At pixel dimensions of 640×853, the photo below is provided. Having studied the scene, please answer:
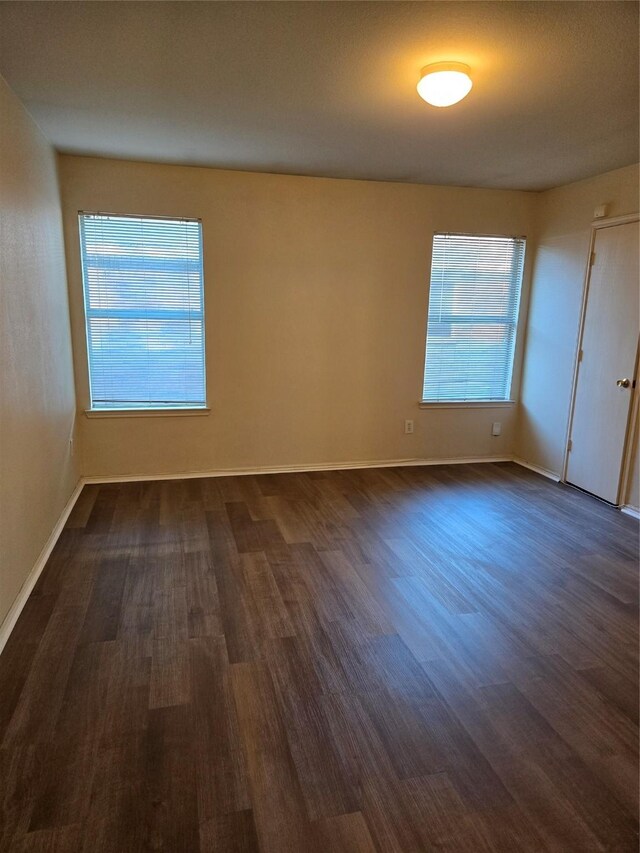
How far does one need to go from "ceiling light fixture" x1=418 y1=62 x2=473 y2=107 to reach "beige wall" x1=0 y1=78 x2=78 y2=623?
198 cm

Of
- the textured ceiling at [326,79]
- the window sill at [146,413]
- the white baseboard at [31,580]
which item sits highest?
the textured ceiling at [326,79]

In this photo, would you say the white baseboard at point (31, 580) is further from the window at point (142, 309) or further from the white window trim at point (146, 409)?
the window at point (142, 309)

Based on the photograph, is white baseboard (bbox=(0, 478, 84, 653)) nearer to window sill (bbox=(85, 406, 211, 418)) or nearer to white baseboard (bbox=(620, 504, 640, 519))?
window sill (bbox=(85, 406, 211, 418))

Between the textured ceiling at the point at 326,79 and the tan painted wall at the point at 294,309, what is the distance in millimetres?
429

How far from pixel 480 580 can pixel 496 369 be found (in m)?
2.75

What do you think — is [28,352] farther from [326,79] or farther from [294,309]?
[294,309]

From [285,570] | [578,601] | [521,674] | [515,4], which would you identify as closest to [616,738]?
[521,674]

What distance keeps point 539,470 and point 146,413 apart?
141 inches

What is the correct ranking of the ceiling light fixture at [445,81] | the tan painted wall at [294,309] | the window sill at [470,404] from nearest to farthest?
1. the ceiling light fixture at [445,81]
2. the tan painted wall at [294,309]
3. the window sill at [470,404]

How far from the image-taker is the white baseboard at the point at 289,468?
169 inches

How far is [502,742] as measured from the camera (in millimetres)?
1736

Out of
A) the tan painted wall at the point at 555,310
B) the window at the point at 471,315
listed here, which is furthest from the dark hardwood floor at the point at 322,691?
the window at the point at 471,315

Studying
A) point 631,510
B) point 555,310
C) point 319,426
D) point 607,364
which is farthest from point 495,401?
point 319,426

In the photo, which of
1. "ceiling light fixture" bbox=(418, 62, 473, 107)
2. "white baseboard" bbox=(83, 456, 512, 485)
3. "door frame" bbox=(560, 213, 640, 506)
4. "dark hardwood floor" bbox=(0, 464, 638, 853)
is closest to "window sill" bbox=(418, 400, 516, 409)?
"white baseboard" bbox=(83, 456, 512, 485)
